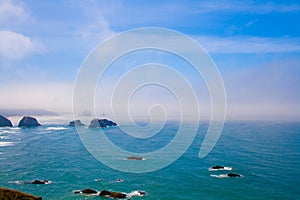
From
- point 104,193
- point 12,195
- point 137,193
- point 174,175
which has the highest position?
point 12,195

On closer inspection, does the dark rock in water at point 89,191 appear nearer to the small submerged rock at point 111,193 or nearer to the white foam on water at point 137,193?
the small submerged rock at point 111,193

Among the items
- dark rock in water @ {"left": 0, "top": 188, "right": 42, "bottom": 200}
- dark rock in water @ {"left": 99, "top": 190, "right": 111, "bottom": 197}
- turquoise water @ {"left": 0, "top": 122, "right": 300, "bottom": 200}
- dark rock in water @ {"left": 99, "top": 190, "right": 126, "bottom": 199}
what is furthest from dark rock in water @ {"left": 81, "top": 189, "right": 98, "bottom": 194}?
dark rock in water @ {"left": 0, "top": 188, "right": 42, "bottom": 200}

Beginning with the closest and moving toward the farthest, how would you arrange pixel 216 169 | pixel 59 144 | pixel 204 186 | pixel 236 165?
pixel 204 186, pixel 216 169, pixel 236 165, pixel 59 144

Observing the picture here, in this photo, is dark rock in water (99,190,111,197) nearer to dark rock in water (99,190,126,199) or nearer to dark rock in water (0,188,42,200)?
dark rock in water (99,190,126,199)

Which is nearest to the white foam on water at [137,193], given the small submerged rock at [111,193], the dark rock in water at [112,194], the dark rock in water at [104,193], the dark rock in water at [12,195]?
the small submerged rock at [111,193]

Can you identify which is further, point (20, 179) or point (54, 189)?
point (20, 179)

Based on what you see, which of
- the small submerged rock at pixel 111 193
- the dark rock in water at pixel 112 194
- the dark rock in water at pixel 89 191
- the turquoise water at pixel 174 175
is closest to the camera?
the dark rock in water at pixel 112 194

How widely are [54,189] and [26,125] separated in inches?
6436

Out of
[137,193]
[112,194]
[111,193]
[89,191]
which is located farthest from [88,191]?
[137,193]

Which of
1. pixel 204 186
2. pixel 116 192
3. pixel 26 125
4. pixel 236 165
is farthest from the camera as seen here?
pixel 26 125

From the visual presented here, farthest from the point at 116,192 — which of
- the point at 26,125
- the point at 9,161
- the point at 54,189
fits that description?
the point at 26,125

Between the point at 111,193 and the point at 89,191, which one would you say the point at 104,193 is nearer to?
the point at 111,193

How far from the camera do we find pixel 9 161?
264ft

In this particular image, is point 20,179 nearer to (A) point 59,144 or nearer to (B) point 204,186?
(B) point 204,186
